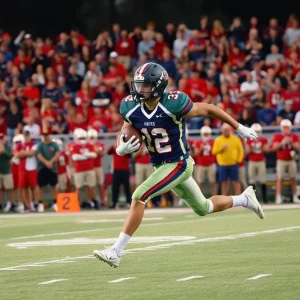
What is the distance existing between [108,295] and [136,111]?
2.18 meters

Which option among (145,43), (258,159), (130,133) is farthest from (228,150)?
(130,133)

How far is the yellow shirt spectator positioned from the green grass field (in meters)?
4.59

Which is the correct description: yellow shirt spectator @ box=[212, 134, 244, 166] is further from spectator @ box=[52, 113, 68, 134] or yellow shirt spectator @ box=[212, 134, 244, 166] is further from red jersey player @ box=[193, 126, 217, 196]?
spectator @ box=[52, 113, 68, 134]

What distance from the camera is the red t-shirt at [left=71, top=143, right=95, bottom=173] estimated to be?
766 inches

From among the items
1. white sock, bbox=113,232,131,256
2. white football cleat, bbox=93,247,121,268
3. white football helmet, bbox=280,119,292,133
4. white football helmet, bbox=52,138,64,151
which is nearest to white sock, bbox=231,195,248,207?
white sock, bbox=113,232,131,256

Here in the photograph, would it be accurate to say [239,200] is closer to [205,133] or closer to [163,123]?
[163,123]

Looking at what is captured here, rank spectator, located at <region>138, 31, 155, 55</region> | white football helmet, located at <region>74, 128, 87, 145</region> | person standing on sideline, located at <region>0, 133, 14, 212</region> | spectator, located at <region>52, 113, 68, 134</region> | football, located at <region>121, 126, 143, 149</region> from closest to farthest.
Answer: football, located at <region>121, 126, 143, 149</region> < white football helmet, located at <region>74, 128, 87, 145</region> < person standing on sideline, located at <region>0, 133, 14, 212</region> < spectator, located at <region>52, 113, 68, 134</region> < spectator, located at <region>138, 31, 155, 55</region>

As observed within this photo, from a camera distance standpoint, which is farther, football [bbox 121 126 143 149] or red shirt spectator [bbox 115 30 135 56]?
red shirt spectator [bbox 115 30 135 56]

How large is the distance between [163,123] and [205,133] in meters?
11.4

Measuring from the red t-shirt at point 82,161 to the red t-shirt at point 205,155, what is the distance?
6.92 feet

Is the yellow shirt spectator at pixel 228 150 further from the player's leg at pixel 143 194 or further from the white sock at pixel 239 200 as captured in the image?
the player's leg at pixel 143 194

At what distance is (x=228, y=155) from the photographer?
62.5 feet

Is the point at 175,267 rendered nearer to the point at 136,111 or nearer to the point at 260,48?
the point at 136,111

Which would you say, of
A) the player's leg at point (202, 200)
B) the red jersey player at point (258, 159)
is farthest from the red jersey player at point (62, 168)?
the player's leg at point (202, 200)
